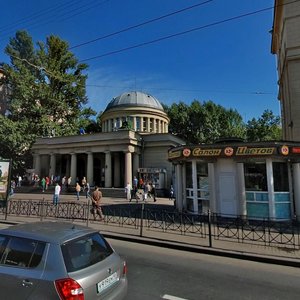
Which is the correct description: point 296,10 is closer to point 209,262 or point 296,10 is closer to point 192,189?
point 192,189

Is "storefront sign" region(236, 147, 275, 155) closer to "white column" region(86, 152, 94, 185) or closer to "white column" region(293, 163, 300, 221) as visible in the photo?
"white column" region(293, 163, 300, 221)

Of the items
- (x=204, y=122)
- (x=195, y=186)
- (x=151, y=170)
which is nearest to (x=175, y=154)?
(x=195, y=186)

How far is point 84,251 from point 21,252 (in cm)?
87

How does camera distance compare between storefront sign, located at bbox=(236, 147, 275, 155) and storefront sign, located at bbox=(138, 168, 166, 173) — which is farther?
storefront sign, located at bbox=(138, 168, 166, 173)

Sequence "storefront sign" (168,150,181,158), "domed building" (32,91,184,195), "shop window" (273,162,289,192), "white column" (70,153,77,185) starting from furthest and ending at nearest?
"white column" (70,153,77,185), "domed building" (32,91,184,195), "storefront sign" (168,150,181,158), "shop window" (273,162,289,192)

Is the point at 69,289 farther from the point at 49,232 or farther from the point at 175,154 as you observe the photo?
the point at 175,154

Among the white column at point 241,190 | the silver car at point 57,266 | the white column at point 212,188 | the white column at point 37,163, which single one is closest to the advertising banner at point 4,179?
the white column at point 212,188

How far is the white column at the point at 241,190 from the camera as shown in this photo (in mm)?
14266

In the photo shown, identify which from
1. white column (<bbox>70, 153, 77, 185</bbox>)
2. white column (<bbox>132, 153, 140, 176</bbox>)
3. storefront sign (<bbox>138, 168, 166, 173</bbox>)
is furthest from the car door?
white column (<bbox>70, 153, 77, 185</bbox>)

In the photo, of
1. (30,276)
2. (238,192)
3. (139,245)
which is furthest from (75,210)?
(30,276)

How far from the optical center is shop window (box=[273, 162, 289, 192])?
14216 mm

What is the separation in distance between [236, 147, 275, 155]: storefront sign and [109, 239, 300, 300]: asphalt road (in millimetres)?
6672

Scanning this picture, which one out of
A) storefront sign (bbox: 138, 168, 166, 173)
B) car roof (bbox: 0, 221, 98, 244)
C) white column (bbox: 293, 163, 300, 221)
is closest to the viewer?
car roof (bbox: 0, 221, 98, 244)

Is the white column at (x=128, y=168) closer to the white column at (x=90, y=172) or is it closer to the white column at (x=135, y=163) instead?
the white column at (x=135, y=163)
